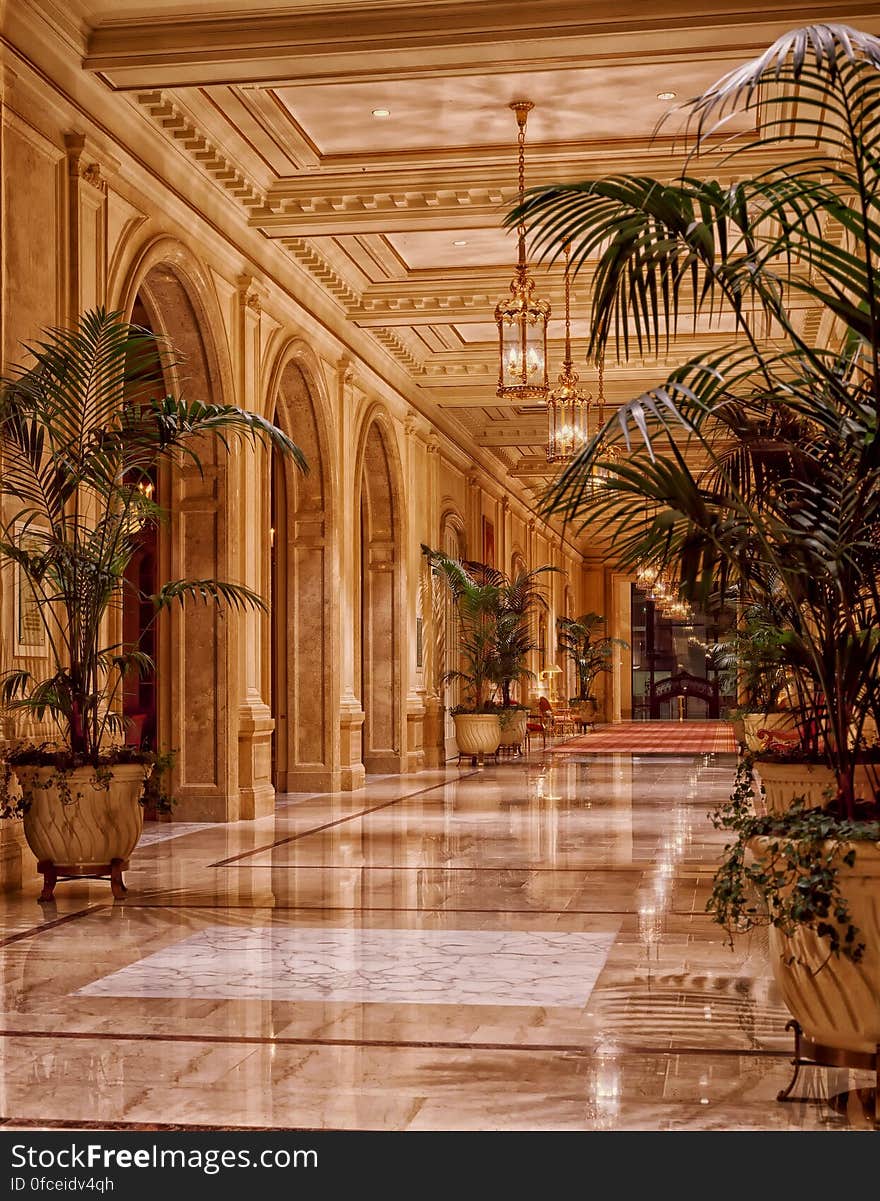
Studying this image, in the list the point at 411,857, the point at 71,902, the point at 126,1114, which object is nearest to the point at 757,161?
the point at 411,857

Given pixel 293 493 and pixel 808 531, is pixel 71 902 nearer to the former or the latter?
pixel 808 531

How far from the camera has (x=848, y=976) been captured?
11.5ft

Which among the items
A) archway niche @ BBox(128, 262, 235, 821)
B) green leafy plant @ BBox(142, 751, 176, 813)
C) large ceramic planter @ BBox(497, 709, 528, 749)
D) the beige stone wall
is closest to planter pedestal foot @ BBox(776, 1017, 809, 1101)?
green leafy plant @ BBox(142, 751, 176, 813)

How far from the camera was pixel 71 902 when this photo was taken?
7.17m

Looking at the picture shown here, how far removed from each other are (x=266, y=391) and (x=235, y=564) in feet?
6.06

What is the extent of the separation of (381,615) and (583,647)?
59.5 feet

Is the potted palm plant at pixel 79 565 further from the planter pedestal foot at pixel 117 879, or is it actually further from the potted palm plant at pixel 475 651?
the potted palm plant at pixel 475 651

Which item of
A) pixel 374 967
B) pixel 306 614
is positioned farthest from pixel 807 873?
pixel 306 614

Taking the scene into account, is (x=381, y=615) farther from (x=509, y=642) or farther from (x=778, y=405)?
(x=778, y=405)

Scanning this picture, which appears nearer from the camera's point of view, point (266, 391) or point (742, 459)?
point (742, 459)

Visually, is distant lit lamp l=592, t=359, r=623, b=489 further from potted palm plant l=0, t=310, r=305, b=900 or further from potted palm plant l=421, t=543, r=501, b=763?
potted palm plant l=421, t=543, r=501, b=763

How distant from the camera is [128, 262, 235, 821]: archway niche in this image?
11.2 metres

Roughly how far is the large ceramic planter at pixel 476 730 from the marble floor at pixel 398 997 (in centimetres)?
941

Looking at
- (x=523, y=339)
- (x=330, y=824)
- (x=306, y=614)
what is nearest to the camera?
(x=523, y=339)
